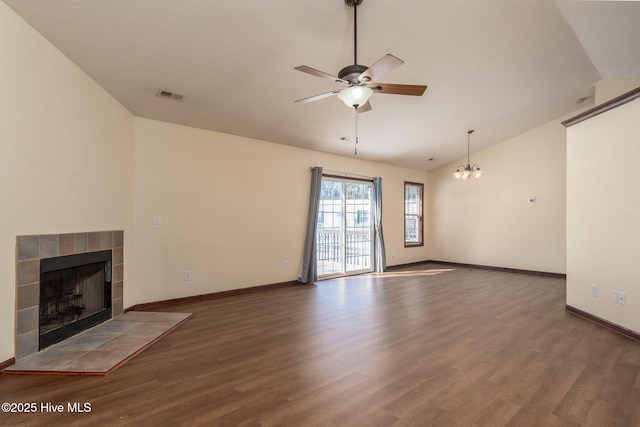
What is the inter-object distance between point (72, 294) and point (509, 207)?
8.06 meters

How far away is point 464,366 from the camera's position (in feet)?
8.21

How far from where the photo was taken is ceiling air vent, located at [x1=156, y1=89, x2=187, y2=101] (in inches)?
142

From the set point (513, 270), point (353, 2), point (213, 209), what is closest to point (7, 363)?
point (213, 209)

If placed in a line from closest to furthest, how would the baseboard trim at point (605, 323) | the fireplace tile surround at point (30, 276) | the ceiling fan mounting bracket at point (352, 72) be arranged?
the ceiling fan mounting bracket at point (352, 72), the fireplace tile surround at point (30, 276), the baseboard trim at point (605, 323)

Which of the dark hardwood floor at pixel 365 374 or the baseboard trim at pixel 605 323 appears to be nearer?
the dark hardwood floor at pixel 365 374

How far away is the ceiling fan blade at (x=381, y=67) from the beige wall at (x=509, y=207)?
585cm

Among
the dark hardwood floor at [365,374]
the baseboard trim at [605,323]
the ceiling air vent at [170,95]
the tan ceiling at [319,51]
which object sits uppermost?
the tan ceiling at [319,51]

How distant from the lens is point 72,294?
3254 millimetres

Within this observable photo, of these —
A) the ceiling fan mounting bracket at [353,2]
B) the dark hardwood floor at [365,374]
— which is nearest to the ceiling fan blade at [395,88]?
the ceiling fan mounting bracket at [353,2]

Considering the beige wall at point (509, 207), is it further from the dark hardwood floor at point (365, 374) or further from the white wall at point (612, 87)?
the dark hardwood floor at point (365, 374)

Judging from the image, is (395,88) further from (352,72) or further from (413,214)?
(413,214)

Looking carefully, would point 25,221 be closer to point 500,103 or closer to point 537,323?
point 537,323

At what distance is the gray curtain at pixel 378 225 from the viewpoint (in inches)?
275

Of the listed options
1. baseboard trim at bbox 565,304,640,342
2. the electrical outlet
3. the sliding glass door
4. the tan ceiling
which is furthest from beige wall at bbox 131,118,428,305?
the electrical outlet
